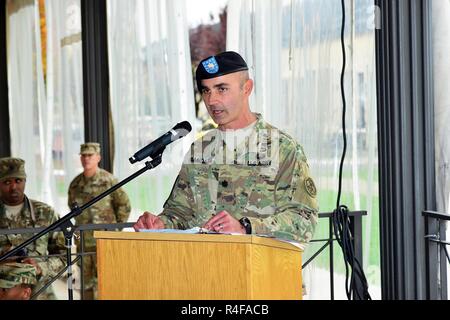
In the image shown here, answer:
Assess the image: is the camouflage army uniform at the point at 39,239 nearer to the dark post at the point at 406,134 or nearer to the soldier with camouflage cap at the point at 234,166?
the soldier with camouflage cap at the point at 234,166

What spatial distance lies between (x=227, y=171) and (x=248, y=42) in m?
2.40

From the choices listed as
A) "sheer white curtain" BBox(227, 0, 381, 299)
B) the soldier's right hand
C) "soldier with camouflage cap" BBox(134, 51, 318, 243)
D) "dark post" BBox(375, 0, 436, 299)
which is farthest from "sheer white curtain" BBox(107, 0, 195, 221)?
the soldier's right hand

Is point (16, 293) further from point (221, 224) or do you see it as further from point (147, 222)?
point (221, 224)

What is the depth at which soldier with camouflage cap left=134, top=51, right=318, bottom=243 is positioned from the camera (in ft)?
11.1

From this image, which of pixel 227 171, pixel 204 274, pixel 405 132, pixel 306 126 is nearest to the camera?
pixel 204 274

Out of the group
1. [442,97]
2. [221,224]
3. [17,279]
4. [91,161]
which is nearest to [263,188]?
[221,224]

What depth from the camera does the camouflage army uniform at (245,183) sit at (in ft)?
10.9

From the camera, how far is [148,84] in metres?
6.84

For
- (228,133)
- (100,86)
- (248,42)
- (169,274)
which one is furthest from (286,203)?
(100,86)

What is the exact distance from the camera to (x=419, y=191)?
423 centimetres

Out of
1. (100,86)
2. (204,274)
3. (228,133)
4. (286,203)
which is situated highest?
(100,86)

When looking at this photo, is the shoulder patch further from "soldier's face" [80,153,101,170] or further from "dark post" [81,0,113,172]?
"dark post" [81,0,113,172]

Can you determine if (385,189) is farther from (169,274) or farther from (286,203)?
(169,274)

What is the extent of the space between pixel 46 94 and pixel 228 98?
5.27 m
